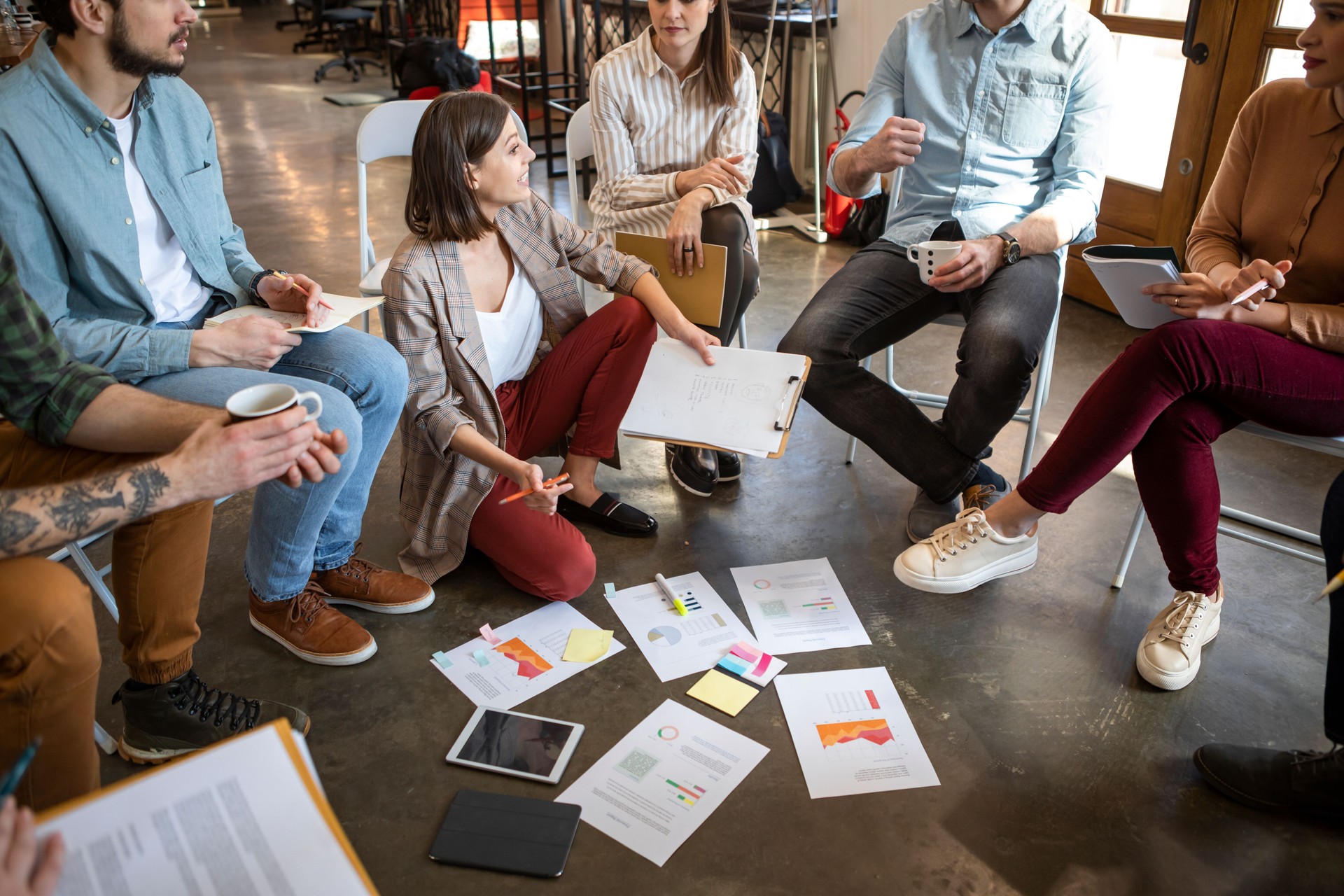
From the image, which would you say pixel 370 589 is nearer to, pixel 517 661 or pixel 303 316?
pixel 517 661

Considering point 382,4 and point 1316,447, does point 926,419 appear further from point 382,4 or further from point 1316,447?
point 382,4

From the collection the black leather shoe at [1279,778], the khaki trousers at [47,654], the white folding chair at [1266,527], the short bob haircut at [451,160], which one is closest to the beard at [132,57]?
the short bob haircut at [451,160]

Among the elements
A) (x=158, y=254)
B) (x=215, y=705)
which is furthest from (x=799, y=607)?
(x=158, y=254)

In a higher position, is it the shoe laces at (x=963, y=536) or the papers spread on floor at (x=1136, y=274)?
the papers spread on floor at (x=1136, y=274)

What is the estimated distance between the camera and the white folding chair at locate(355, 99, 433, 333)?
270 centimetres

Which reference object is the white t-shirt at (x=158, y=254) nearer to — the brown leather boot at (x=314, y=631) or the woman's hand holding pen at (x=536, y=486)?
the brown leather boot at (x=314, y=631)

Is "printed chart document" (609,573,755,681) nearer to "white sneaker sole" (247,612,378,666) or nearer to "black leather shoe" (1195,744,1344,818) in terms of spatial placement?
"white sneaker sole" (247,612,378,666)

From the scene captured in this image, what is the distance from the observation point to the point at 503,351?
2.22m

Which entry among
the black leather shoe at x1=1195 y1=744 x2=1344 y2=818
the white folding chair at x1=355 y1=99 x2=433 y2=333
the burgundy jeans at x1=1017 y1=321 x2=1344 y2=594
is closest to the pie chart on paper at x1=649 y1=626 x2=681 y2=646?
the burgundy jeans at x1=1017 y1=321 x2=1344 y2=594

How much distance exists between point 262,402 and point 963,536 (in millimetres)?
1399

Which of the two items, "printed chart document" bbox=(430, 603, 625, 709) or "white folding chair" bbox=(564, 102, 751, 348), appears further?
"white folding chair" bbox=(564, 102, 751, 348)

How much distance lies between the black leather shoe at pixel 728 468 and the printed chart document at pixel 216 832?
1.80 metres

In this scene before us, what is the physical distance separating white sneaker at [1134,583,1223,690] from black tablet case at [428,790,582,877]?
1175 mm

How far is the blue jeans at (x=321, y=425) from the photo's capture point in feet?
5.74
